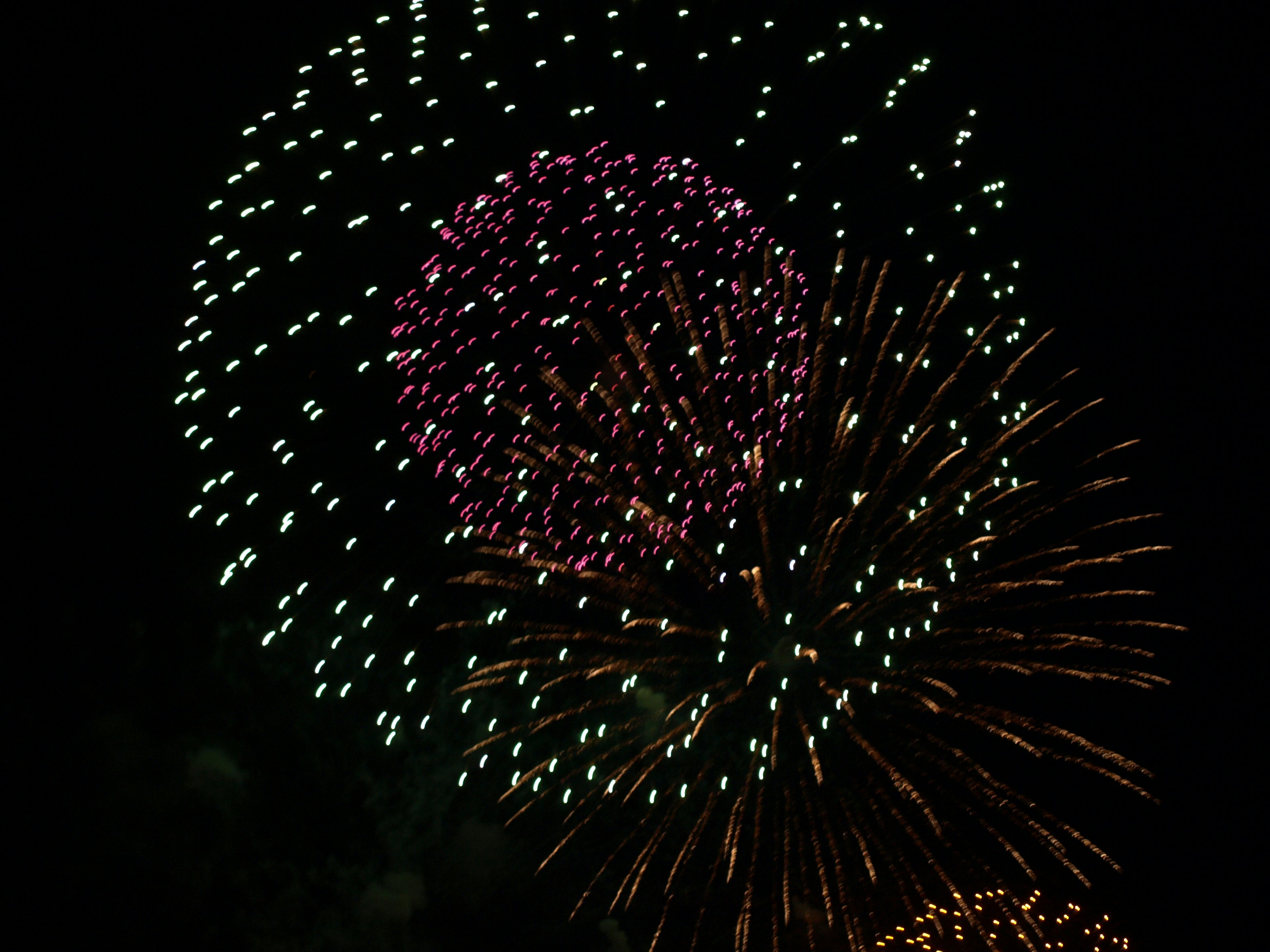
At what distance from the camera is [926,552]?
10.5 meters

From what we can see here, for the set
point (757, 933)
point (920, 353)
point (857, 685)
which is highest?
point (920, 353)

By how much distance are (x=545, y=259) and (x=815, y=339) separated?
3078mm

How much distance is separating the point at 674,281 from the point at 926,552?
4.17 metres

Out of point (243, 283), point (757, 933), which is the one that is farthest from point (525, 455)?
point (757, 933)

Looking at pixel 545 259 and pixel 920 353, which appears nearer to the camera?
pixel 545 259

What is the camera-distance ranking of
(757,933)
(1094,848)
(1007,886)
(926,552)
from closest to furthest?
(926,552) → (1094,848) → (1007,886) → (757,933)

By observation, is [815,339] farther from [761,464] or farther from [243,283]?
[243,283]

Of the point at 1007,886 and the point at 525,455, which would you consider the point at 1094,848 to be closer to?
the point at 1007,886

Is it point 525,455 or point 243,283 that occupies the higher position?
point 243,283

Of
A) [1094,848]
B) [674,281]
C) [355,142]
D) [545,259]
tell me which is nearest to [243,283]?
[355,142]

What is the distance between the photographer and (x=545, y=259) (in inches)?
381

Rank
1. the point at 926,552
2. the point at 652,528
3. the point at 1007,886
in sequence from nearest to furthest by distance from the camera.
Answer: the point at 652,528 < the point at 926,552 < the point at 1007,886

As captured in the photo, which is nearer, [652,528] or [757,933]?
[652,528]

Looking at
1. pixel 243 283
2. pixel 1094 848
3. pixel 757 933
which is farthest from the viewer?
pixel 757 933
